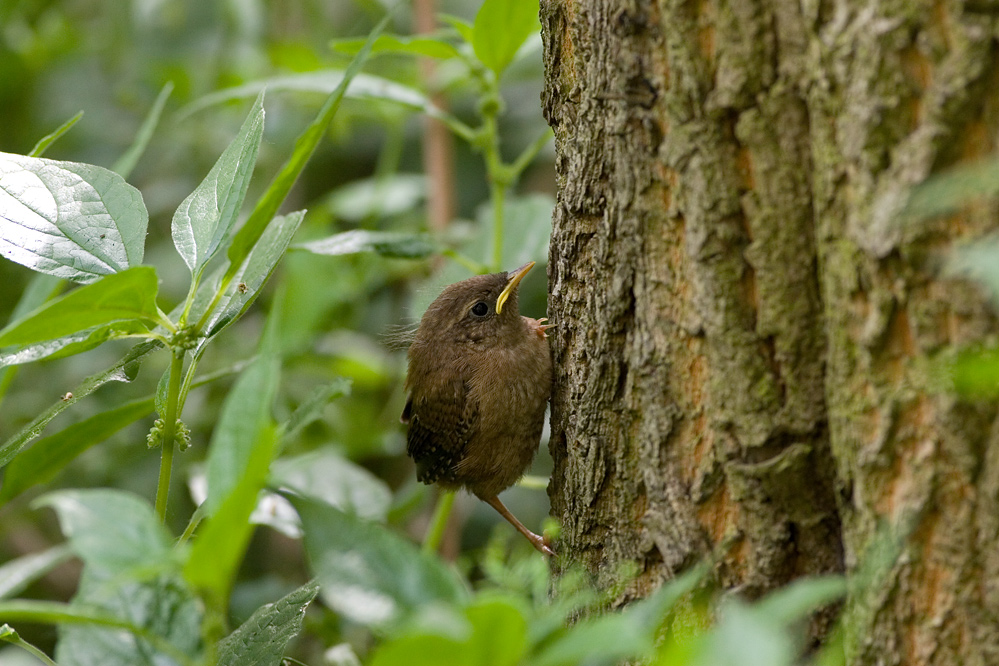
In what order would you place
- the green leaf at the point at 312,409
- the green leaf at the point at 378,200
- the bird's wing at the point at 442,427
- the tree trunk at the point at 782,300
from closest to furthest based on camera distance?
1. the tree trunk at the point at 782,300
2. the green leaf at the point at 312,409
3. the bird's wing at the point at 442,427
4. the green leaf at the point at 378,200

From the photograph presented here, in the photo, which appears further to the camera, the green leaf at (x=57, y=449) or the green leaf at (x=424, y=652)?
the green leaf at (x=57, y=449)

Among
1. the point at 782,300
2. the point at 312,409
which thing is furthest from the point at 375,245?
the point at 782,300

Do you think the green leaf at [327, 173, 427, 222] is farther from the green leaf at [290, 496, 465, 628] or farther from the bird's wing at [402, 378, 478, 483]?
the green leaf at [290, 496, 465, 628]

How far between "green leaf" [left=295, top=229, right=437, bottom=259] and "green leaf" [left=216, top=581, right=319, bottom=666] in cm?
87

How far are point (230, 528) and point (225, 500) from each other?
1.2 inches

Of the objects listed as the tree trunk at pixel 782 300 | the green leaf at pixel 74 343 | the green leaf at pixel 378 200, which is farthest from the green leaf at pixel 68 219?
the green leaf at pixel 378 200

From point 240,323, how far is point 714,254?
4562mm

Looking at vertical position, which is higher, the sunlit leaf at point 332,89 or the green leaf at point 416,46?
the green leaf at point 416,46

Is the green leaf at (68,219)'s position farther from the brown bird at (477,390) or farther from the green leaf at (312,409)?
the brown bird at (477,390)

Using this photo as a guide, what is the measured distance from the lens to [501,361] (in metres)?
2.89

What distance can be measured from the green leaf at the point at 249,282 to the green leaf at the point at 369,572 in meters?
0.70

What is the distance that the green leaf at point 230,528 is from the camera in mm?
969

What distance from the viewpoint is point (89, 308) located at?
1.35m

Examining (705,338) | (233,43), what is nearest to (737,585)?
(705,338)
